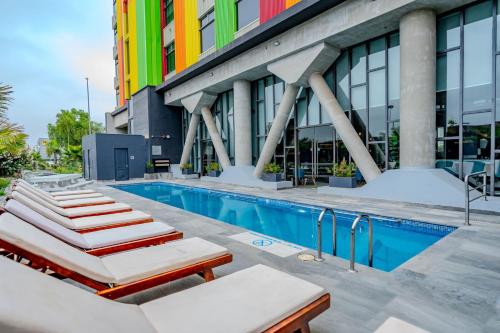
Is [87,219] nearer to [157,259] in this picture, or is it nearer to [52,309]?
[157,259]

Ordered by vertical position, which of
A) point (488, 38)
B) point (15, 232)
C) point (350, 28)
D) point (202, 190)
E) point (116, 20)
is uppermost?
point (116, 20)

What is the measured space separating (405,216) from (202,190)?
9954 mm

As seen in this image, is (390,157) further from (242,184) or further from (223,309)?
(223,309)

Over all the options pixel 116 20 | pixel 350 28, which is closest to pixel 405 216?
pixel 350 28

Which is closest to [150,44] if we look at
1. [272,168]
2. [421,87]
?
[272,168]

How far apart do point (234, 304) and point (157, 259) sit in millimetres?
1242

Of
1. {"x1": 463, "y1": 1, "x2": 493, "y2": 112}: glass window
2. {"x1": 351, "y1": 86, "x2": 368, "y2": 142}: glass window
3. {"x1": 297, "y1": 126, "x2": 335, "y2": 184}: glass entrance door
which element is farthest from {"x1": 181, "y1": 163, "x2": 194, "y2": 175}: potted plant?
{"x1": 463, "y1": 1, "x2": 493, "y2": 112}: glass window

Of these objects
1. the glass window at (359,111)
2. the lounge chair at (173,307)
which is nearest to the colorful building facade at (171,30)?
the glass window at (359,111)

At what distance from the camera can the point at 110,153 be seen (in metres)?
21.0

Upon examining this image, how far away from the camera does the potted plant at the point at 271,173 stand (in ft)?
44.2

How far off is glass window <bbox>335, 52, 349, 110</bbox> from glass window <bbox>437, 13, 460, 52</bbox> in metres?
3.46

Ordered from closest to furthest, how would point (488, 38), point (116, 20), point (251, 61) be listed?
point (488, 38), point (251, 61), point (116, 20)

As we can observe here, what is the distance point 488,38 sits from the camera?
8.60 meters

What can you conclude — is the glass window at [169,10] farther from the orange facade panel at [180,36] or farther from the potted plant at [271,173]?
the potted plant at [271,173]
